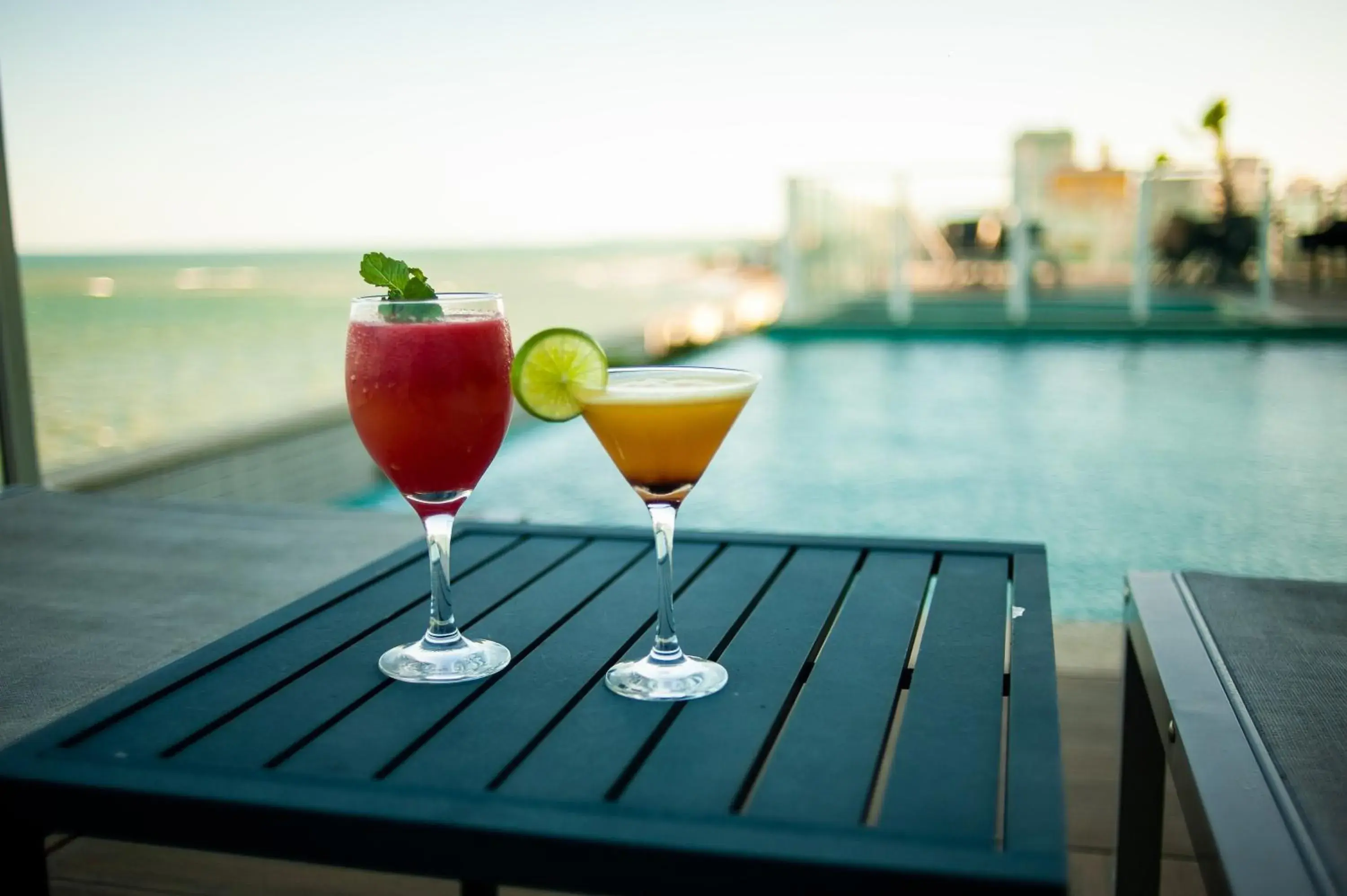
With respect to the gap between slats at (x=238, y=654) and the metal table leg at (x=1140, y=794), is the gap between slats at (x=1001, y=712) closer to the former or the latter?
the metal table leg at (x=1140, y=794)

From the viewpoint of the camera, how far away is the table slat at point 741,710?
0.71 metres

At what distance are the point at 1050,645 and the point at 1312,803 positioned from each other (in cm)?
21

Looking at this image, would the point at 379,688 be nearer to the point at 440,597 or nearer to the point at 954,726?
the point at 440,597

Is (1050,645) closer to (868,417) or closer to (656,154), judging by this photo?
(868,417)

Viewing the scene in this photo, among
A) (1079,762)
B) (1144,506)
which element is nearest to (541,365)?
(1079,762)

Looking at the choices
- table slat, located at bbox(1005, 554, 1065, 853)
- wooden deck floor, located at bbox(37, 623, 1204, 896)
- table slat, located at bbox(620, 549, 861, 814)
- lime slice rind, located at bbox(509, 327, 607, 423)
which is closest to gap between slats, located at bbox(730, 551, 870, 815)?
table slat, located at bbox(620, 549, 861, 814)

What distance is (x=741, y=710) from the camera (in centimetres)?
84

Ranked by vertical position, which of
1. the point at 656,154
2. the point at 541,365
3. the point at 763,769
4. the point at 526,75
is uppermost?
the point at 526,75

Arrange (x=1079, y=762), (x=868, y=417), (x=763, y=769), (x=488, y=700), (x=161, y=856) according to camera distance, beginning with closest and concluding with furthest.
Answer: (x=763, y=769), (x=488, y=700), (x=161, y=856), (x=1079, y=762), (x=868, y=417)

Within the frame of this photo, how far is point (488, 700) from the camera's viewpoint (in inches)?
34.0

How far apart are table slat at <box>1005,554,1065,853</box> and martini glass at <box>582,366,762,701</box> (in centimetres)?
22

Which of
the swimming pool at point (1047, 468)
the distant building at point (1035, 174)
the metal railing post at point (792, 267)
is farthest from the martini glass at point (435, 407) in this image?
the distant building at point (1035, 174)

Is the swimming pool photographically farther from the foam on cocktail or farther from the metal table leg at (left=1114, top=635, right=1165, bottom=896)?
the foam on cocktail

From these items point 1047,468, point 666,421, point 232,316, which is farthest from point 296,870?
point 232,316
